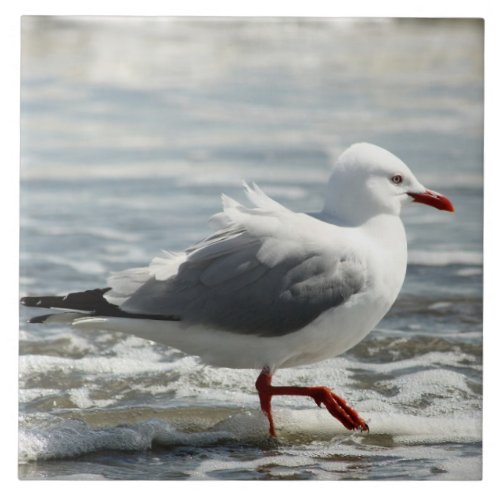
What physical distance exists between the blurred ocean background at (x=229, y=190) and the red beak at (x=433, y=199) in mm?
290

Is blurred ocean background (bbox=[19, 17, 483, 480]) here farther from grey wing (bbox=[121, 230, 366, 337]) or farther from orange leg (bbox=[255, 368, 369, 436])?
grey wing (bbox=[121, 230, 366, 337])

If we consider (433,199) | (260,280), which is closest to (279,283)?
(260,280)

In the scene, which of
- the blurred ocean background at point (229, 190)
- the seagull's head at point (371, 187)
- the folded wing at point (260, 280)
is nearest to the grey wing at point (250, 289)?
the folded wing at point (260, 280)

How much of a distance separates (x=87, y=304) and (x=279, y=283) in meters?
0.65

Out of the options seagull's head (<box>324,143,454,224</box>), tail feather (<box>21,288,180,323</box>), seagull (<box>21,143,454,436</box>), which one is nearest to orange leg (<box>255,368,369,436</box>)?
seagull (<box>21,143,454,436</box>)

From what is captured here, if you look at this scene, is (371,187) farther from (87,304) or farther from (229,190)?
(87,304)

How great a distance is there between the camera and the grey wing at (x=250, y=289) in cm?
436

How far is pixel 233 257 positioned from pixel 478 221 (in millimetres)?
975

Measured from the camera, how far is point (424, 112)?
494 centimetres

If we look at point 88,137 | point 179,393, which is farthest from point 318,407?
point 88,137

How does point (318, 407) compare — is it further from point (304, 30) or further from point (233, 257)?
→ point (304, 30)

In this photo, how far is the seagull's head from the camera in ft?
14.8

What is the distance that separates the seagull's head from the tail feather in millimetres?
673

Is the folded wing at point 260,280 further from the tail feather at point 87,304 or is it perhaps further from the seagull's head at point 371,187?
the seagull's head at point 371,187
